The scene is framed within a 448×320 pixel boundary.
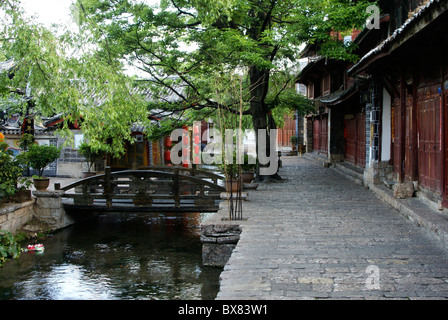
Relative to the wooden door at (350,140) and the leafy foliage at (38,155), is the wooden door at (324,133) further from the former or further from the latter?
the leafy foliage at (38,155)

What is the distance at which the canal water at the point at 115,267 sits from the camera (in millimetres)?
6902

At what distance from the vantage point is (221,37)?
12867 mm

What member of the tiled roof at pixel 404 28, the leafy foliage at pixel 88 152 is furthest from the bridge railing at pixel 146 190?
the leafy foliage at pixel 88 152

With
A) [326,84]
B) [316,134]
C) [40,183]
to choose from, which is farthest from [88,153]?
[316,134]

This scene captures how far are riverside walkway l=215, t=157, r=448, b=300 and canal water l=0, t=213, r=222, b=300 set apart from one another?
4.50 feet

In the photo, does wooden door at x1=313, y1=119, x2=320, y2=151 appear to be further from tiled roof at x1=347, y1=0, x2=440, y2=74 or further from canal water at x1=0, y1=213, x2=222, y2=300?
tiled roof at x1=347, y1=0, x2=440, y2=74

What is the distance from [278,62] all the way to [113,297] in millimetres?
10512

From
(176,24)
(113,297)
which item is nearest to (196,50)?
(176,24)

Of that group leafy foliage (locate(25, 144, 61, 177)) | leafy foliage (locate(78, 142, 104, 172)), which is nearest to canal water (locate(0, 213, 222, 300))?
leafy foliage (locate(25, 144, 61, 177))

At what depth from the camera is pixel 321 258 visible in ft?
18.4

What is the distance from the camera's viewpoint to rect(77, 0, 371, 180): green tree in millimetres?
11875

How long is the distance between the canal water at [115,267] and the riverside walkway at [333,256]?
1372 millimetres
